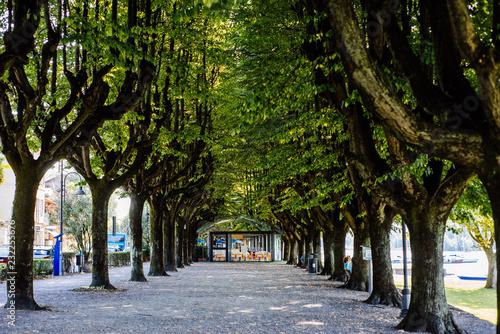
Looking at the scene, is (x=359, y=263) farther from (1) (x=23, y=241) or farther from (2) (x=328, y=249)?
(1) (x=23, y=241)

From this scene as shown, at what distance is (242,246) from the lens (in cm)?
5812

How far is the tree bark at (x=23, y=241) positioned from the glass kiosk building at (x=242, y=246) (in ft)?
147

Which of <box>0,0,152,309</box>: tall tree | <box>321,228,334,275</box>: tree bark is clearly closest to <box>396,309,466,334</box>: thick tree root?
<box>0,0,152,309</box>: tall tree

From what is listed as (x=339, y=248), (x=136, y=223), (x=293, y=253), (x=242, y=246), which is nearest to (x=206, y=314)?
(x=136, y=223)

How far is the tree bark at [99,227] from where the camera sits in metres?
16.1

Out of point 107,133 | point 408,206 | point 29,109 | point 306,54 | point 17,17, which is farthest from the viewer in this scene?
point 107,133

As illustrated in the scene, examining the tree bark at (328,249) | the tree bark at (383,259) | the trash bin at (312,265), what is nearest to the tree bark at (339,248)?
the tree bark at (328,249)

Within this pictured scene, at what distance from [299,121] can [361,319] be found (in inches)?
216

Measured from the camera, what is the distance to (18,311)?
10.8m

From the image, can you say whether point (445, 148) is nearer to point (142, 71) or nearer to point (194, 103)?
point (142, 71)

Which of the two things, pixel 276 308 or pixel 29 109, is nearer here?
pixel 29 109

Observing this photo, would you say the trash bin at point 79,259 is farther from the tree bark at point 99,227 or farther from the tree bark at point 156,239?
the tree bark at point 99,227

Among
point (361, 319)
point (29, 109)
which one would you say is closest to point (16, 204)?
point (29, 109)

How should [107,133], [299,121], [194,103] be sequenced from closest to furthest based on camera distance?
[299,121]
[107,133]
[194,103]
